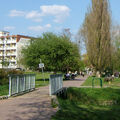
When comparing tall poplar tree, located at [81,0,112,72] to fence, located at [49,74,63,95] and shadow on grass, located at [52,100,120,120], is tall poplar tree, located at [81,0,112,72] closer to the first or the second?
fence, located at [49,74,63,95]

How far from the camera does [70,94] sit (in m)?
22.6

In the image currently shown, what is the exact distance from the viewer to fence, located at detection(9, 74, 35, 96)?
52.0 ft

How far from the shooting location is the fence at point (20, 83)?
15848mm

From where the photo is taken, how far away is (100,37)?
157 feet

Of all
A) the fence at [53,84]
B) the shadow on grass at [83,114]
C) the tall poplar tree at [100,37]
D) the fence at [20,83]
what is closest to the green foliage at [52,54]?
the tall poplar tree at [100,37]

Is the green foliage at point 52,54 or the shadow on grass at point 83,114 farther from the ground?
the green foliage at point 52,54

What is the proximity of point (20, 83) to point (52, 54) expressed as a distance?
2070cm

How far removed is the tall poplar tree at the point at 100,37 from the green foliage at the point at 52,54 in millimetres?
8393

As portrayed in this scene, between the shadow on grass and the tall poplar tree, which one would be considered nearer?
the shadow on grass

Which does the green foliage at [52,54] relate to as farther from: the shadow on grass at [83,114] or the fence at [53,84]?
the shadow on grass at [83,114]

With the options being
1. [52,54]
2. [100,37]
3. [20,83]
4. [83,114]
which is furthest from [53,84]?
[100,37]

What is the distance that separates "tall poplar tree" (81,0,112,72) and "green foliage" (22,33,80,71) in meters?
8.39

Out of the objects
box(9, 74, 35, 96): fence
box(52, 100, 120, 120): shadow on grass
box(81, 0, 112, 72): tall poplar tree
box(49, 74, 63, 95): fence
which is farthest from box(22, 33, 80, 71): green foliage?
box(52, 100, 120, 120): shadow on grass

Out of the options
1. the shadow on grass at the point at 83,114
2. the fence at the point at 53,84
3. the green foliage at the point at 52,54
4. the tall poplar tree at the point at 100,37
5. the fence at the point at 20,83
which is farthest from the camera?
the tall poplar tree at the point at 100,37
